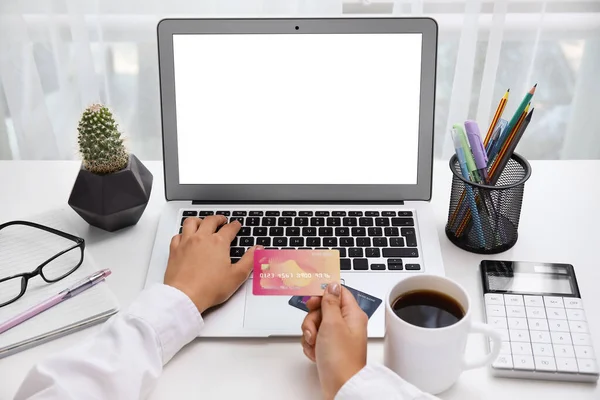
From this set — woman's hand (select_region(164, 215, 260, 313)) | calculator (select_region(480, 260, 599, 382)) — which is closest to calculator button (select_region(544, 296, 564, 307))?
calculator (select_region(480, 260, 599, 382))

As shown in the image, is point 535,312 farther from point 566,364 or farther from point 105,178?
point 105,178

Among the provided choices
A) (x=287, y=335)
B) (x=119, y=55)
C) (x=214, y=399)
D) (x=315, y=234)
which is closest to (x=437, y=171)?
(x=315, y=234)

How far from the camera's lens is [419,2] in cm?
162

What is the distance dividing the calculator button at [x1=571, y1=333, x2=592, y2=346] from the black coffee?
0.53 feet

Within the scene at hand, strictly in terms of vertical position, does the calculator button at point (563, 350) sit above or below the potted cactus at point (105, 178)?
below

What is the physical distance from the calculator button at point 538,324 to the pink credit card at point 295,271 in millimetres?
235

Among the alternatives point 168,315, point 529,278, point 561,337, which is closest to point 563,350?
point 561,337

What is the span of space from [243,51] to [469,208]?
0.40 meters

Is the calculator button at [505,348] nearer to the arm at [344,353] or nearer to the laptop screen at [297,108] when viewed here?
the arm at [344,353]

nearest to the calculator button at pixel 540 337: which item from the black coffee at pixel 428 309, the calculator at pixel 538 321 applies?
the calculator at pixel 538 321

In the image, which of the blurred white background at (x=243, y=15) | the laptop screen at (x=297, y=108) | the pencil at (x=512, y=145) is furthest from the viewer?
the blurred white background at (x=243, y=15)

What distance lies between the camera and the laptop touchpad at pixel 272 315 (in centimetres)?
79

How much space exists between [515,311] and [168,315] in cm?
42

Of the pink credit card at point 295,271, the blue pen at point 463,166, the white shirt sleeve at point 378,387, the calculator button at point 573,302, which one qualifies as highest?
the blue pen at point 463,166
